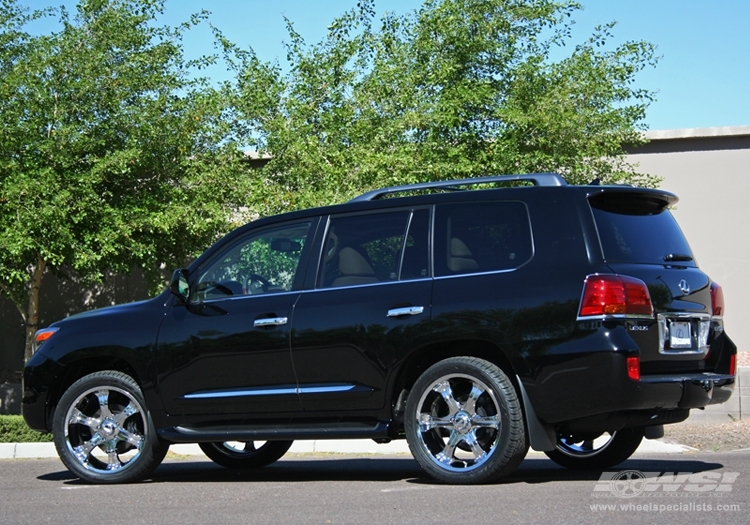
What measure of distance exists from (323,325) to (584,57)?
11.2 m

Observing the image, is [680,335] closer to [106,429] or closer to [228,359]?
[228,359]

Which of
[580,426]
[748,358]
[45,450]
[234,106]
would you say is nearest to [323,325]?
[580,426]

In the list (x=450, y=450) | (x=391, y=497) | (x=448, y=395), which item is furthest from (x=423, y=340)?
(x=391, y=497)

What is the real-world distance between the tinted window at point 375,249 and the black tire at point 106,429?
5.72 feet

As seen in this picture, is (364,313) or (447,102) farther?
(447,102)

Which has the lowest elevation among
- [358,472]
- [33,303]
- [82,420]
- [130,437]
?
[358,472]

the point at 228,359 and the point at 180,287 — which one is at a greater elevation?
the point at 180,287

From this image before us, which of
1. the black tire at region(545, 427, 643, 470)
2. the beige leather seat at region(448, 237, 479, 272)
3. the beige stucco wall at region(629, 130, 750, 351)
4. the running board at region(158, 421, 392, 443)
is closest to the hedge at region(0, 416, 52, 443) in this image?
the running board at region(158, 421, 392, 443)

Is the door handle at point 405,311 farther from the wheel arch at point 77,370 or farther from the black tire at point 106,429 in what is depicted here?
the wheel arch at point 77,370

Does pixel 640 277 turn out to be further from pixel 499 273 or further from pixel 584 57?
pixel 584 57

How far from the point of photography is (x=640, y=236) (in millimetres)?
7055

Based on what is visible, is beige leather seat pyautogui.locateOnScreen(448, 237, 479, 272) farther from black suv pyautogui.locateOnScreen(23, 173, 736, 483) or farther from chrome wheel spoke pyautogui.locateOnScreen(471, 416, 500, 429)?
chrome wheel spoke pyautogui.locateOnScreen(471, 416, 500, 429)

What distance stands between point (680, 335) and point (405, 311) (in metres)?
1.72

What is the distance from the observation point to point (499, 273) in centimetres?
686
